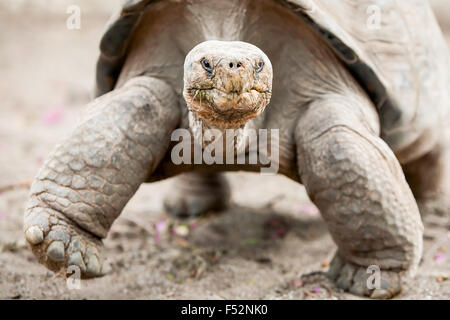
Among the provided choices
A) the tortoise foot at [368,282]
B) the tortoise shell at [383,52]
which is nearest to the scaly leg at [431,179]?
the tortoise shell at [383,52]

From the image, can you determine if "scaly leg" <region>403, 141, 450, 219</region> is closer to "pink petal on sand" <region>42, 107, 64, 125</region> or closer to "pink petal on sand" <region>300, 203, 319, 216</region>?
"pink petal on sand" <region>300, 203, 319, 216</region>

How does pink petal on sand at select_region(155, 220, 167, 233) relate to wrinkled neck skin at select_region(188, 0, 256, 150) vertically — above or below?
below

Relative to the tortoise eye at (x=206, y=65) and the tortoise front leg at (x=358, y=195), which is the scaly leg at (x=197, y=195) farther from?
the tortoise eye at (x=206, y=65)

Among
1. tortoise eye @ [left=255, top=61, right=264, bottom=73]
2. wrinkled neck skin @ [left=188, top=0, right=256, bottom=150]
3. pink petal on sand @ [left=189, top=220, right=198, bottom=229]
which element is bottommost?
pink petal on sand @ [left=189, top=220, right=198, bottom=229]

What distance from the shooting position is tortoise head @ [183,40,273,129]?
210cm

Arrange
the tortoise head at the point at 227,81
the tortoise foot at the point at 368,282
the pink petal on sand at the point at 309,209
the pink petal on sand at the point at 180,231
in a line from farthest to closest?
the pink petal on sand at the point at 309,209, the pink petal on sand at the point at 180,231, the tortoise foot at the point at 368,282, the tortoise head at the point at 227,81

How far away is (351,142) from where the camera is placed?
261cm

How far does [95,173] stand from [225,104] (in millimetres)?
762

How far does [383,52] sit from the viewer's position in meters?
3.04

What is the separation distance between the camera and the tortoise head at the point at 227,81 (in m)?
2.10

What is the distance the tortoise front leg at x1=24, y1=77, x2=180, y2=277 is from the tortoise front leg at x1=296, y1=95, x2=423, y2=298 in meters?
0.70

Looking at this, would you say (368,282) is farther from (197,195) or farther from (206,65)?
(197,195)

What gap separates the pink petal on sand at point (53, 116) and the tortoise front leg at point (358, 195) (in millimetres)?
4111

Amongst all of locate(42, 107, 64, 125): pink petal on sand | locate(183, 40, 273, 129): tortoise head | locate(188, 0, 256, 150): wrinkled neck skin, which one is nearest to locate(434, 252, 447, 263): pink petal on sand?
locate(188, 0, 256, 150): wrinkled neck skin
